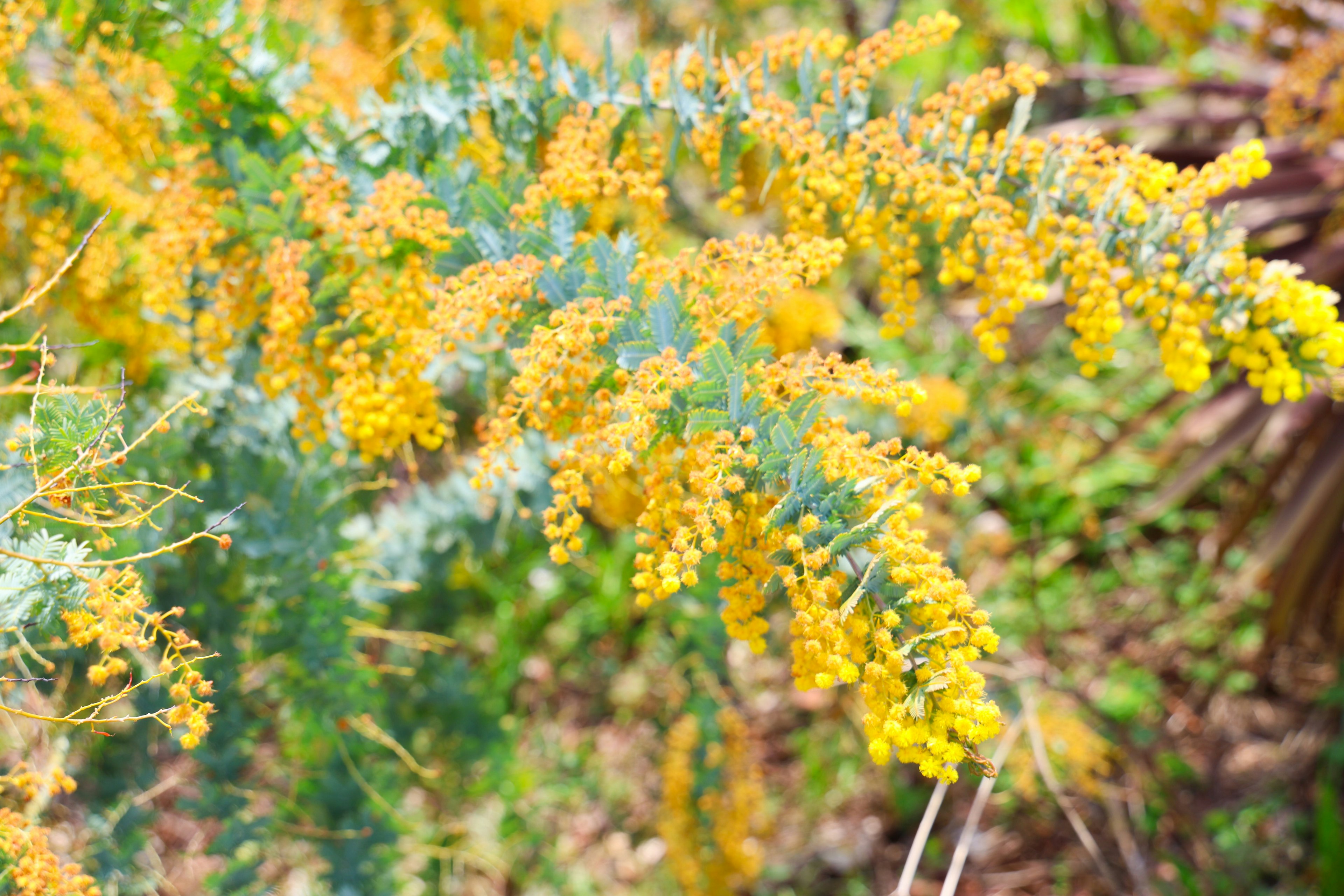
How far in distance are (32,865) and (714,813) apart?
5.47 feet

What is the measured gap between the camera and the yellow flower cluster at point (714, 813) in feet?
7.66

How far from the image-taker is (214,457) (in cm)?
A: 174

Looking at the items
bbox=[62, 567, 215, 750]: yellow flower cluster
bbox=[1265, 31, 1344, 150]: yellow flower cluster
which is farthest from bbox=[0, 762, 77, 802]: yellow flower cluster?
bbox=[1265, 31, 1344, 150]: yellow flower cluster

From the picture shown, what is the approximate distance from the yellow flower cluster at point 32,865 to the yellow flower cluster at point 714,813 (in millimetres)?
1540

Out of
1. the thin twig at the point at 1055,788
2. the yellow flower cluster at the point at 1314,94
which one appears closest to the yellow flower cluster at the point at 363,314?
the thin twig at the point at 1055,788

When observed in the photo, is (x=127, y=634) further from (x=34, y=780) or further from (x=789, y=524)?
(x=789, y=524)

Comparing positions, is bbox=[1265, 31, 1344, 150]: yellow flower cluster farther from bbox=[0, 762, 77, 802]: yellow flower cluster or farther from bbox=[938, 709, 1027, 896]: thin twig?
bbox=[0, 762, 77, 802]: yellow flower cluster

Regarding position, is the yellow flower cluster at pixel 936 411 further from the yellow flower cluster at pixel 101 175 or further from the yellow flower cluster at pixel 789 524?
the yellow flower cluster at pixel 101 175

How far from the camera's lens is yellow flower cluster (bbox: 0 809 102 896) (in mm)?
1035

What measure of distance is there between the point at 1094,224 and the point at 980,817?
2279 millimetres

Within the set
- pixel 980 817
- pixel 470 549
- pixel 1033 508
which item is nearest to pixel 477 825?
pixel 470 549

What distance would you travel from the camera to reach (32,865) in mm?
1041

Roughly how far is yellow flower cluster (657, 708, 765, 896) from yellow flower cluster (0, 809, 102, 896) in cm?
154

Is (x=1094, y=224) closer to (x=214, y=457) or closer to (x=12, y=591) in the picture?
(x=12, y=591)
